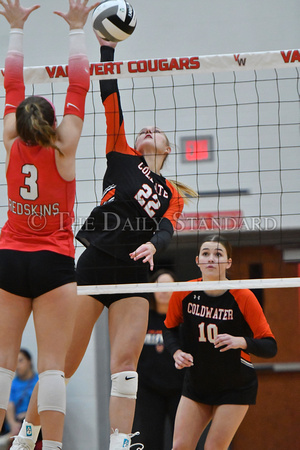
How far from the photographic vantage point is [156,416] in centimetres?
497

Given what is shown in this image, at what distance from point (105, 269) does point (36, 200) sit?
949 mm

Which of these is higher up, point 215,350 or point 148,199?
point 148,199

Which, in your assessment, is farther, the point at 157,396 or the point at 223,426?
the point at 157,396

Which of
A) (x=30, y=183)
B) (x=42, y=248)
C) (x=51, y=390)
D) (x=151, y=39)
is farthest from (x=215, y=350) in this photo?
(x=151, y=39)

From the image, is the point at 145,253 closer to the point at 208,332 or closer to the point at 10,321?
the point at 10,321

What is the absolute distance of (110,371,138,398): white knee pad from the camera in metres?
3.39

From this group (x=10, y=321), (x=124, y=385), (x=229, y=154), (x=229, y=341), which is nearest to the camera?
(x=10, y=321)

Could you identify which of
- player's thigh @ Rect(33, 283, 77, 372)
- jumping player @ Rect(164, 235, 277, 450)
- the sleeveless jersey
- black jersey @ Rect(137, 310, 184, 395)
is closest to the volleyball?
the sleeveless jersey

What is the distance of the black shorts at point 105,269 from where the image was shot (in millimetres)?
3754

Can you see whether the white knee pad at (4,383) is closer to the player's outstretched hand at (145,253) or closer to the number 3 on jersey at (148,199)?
the player's outstretched hand at (145,253)

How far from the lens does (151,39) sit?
6.66m

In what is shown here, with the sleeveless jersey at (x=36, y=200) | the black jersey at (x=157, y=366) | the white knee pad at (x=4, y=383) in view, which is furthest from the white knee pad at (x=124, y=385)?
the black jersey at (x=157, y=366)

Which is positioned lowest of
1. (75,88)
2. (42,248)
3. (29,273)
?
(29,273)

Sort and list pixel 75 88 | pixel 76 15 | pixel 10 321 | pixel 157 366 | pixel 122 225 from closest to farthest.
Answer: pixel 10 321 < pixel 75 88 < pixel 76 15 < pixel 122 225 < pixel 157 366
